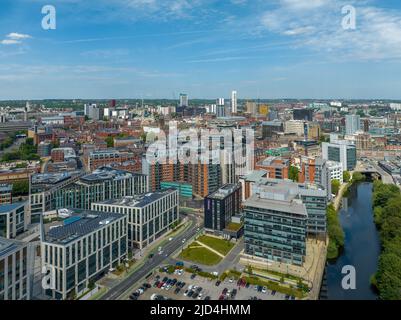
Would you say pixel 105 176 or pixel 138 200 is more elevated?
pixel 105 176

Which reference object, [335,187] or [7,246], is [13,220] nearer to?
[7,246]

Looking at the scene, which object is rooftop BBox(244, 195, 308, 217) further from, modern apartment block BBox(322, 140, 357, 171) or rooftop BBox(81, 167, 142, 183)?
modern apartment block BBox(322, 140, 357, 171)

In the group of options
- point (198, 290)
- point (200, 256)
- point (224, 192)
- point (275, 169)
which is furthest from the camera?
point (275, 169)

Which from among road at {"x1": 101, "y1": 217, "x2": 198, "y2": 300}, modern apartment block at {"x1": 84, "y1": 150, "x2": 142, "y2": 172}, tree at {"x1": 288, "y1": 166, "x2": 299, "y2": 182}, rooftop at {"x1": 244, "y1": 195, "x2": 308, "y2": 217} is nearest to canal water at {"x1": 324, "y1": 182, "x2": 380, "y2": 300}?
rooftop at {"x1": 244, "y1": 195, "x2": 308, "y2": 217}

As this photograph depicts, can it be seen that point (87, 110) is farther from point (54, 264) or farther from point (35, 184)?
point (54, 264)

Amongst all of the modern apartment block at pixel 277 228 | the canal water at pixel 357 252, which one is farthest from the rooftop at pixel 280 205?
the canal water at pixel 357 252

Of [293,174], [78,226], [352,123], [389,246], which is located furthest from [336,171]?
[352,123]
